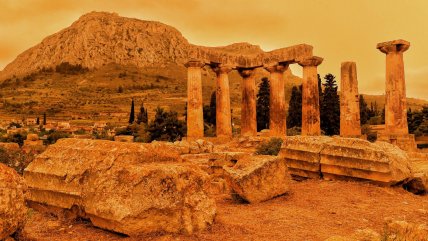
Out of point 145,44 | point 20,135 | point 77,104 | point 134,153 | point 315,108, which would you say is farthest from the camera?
point 145,44

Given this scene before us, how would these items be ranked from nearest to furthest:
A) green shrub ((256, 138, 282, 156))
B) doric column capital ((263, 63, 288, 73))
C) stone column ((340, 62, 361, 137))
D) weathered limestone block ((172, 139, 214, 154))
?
weathered limestone block ((172, 139, 214, 154)), green shrub ((256, 138, 282, 156)), stone column ((340, 62, 361, 137)), doric column capital ((263, 63, 288, 73))

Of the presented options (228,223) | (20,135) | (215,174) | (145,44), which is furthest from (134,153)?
(145,44)

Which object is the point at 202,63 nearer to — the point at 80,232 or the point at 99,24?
the point at 80,232

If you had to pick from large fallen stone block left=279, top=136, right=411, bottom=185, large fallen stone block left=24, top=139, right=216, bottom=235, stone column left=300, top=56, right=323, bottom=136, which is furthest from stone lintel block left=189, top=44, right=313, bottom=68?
large fallen stone block left=24, top=139, right=216, bottom=235

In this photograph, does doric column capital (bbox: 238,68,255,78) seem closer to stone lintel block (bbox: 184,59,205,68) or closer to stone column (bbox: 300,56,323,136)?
stone lintel block (bbox: 184,59,205,68)

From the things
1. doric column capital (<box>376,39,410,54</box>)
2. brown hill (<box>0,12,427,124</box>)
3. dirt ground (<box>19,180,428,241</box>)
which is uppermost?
brown hill (<box>0,12,427,124</box>)

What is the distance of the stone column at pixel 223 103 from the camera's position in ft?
81.1

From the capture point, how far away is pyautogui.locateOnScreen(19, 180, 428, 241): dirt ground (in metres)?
5.34

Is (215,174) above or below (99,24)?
below

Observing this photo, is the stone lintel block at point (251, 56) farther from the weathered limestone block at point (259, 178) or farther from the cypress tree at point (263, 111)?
the cypress tree at point (263, 111)

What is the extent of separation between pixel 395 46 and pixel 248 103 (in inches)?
365

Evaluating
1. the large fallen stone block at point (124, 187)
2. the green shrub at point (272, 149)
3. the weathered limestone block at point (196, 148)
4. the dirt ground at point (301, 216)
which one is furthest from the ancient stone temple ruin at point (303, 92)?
the large fallen stone block at point (124, 187)

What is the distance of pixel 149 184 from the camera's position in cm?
534

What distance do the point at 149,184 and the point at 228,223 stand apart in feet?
4.61
